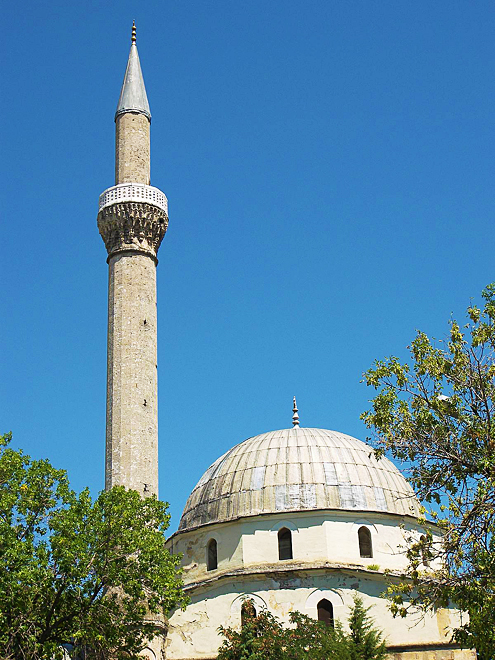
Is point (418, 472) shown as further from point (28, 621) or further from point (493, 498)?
point (28, 621)

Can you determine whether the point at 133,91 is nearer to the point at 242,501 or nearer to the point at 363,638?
the point at 242,501

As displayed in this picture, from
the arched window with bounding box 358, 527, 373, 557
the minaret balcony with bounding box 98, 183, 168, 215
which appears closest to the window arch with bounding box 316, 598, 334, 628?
the arched window with bounding box 358, 527, 373, 557

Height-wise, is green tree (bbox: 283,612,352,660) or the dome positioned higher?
the dome

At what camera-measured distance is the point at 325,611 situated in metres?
24.5

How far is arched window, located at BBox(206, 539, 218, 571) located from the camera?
26484mm

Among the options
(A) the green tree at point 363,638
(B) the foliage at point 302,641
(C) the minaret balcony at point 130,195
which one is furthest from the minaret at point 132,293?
(A) the green tree at point 363,638

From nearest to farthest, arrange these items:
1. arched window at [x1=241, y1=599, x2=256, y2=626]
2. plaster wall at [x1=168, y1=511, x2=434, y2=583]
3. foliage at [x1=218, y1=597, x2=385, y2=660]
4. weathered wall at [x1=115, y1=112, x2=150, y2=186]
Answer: foliage at [x1=218, y1=597, x2=385, y2=660] < arched window at [x1=241, y1=599, x2=256, y2=626] < plaster wall at [x1=168, y1=511, x2=434, y2=583] < weathered wall at [x1=115, y1=112, x2=150, y2=186]

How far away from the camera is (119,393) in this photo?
2538cm

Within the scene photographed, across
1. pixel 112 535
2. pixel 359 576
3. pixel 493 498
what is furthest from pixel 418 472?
pixel 359 576

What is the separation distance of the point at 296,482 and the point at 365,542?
8.09ft

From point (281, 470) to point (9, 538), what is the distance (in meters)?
11.3

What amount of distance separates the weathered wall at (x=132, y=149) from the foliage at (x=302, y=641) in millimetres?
13064

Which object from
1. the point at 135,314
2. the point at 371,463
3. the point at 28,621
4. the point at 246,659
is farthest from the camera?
the point at 371,463

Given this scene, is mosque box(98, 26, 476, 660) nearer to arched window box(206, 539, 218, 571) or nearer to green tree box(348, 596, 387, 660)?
arched window box(206, 539, 218, 571)
